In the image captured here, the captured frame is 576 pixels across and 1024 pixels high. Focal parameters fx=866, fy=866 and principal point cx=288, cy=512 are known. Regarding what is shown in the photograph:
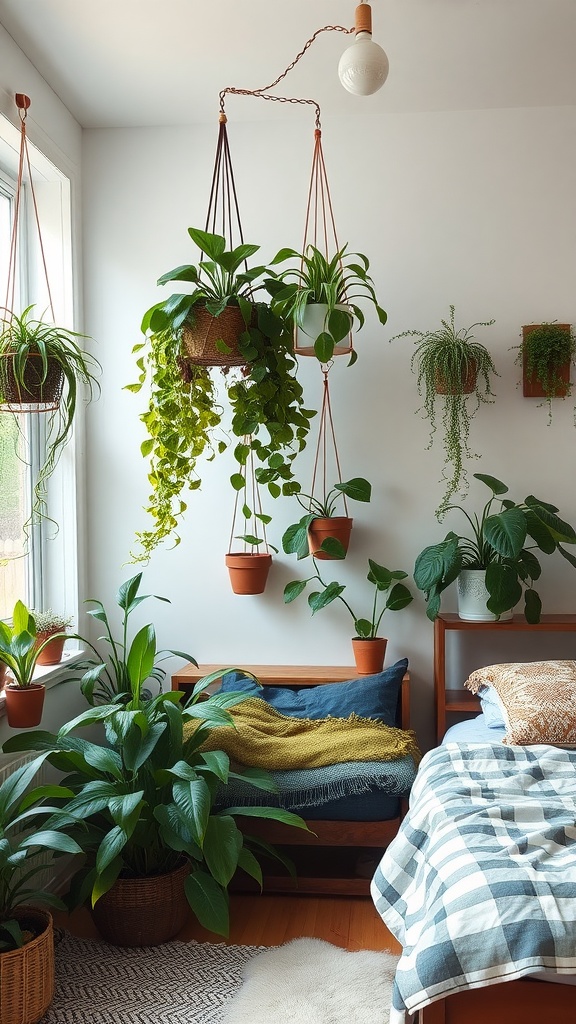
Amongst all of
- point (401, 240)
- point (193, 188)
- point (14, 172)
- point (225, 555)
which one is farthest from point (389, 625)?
point (14, 172)

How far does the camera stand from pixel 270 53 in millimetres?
2859

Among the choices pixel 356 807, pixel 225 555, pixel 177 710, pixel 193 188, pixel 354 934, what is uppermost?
pixel 193 188

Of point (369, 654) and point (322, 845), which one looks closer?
point (322, 845)

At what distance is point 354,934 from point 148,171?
2.84 meters

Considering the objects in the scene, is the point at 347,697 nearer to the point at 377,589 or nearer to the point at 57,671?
the point at 377,589

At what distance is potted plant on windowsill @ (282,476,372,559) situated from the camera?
3096 mm

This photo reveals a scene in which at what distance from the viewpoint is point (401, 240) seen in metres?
3.33

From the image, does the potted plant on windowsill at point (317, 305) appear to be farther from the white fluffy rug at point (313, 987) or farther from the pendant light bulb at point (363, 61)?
the white fluffy rug at point (313, 987)

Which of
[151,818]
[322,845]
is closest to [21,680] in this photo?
[151,818]

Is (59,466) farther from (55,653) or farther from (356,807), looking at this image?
(356,807)

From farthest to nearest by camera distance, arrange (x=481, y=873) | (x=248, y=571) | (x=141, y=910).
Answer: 1. (x=248, y=571)
2. (x=141, y=910)
3. (x=481, y=873)

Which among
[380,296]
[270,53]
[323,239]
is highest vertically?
[270,53]

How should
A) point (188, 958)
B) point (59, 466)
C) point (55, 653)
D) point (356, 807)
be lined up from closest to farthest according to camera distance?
point (188, 958), point (356, 807), point (55, 653), point (59, 466)

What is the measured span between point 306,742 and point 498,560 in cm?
94
